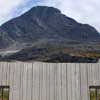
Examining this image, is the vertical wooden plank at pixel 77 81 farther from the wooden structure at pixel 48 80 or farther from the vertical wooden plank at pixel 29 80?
the vertical wooden plank at pixel 29 80

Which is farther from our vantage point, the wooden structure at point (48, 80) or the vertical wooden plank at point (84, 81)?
the vertical wooden plank at point (84, 81)

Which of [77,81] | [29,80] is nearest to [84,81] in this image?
[77,81]

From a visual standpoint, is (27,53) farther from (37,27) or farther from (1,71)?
(1,71)

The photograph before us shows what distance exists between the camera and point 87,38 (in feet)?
590

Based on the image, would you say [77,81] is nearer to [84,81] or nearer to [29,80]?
[84,81]

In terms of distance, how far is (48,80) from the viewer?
8523 millimetres

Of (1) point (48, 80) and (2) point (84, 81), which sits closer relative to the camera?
(1) point (48, 80)

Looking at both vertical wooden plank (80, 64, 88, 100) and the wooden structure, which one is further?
vertical wooden plank (80, 64, 88, 100)

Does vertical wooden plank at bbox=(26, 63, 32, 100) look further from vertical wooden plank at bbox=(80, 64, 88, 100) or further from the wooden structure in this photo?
vertical wooden plank at bbox=(80, 64, 88, 100)

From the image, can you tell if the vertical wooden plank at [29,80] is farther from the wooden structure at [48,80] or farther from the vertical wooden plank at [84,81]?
the vertical wooden plank at [84,81]

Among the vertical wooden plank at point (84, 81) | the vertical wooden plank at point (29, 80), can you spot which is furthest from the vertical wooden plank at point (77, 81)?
the vertical wooden plank at point (29, 80)

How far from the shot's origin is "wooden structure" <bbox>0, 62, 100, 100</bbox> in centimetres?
845

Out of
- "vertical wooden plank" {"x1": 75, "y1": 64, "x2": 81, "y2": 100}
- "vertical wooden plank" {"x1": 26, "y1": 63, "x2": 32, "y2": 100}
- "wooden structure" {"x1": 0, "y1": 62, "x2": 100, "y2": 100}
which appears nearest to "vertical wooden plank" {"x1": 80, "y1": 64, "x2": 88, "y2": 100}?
"wooden structure" {"x1": 0, "y1": 62, "x2": 100, "y2": 100}

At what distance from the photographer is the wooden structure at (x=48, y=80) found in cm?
845
